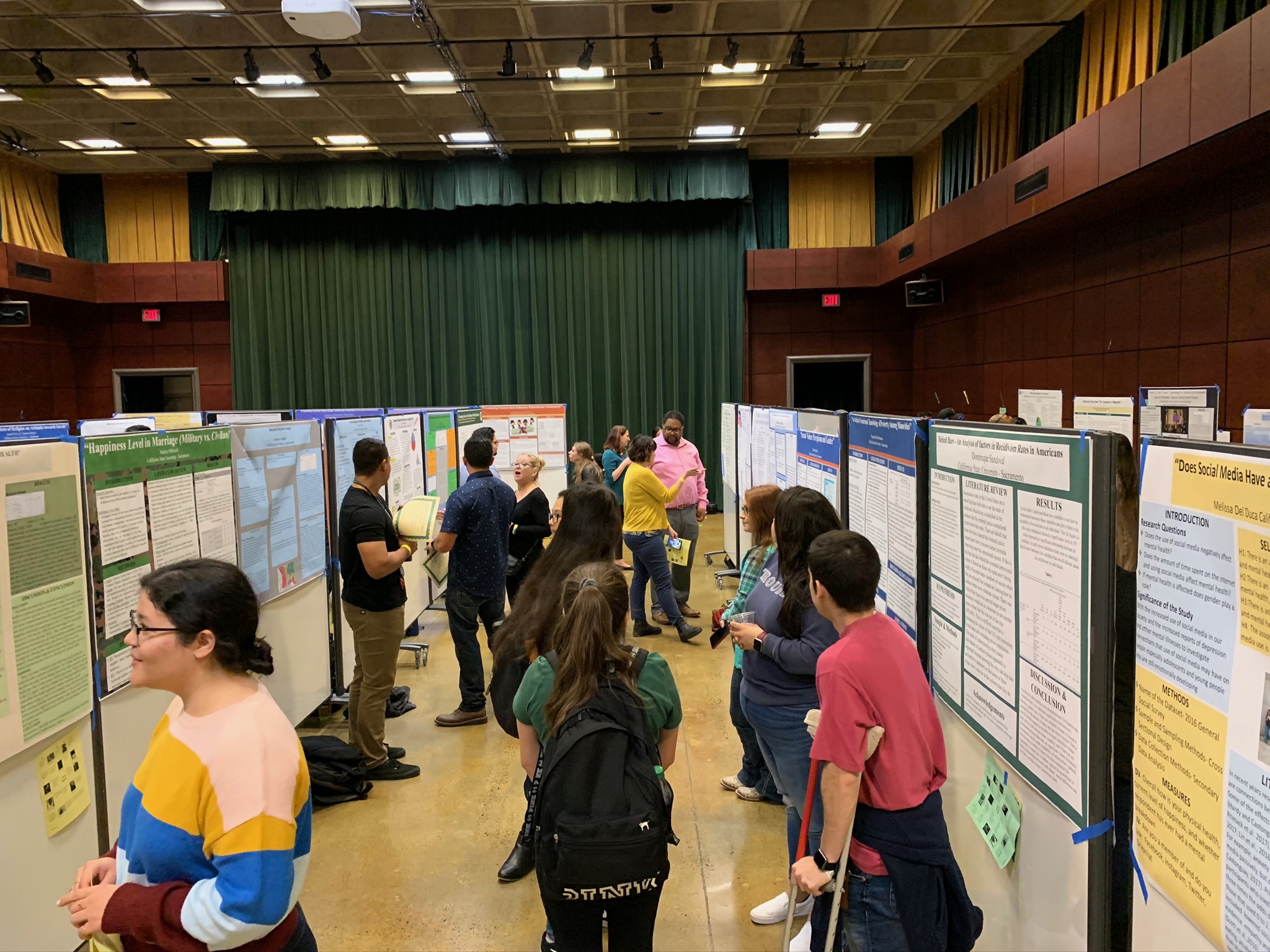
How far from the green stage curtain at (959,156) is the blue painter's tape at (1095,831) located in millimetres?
9998

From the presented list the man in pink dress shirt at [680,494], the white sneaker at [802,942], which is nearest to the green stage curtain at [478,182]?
the man in pink dress shirt at [680,494]

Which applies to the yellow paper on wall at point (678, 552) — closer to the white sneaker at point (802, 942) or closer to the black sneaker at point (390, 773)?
the black sneaker at point (390, 773)

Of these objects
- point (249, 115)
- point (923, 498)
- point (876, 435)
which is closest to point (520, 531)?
point (876, 435)

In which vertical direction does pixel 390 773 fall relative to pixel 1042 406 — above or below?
below

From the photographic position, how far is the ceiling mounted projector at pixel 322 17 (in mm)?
5551

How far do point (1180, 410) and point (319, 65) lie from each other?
8.47 m

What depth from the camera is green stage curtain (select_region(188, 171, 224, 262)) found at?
12.6m

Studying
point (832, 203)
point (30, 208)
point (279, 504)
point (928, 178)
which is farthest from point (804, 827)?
point (30, 208)

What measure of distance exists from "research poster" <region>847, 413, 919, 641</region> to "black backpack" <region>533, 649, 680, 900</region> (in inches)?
34.0

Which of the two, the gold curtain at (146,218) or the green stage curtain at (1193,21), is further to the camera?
the gold curtain at (146,218)

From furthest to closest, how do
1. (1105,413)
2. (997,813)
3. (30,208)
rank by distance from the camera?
(30,208)
(1105,413)
(997,813)

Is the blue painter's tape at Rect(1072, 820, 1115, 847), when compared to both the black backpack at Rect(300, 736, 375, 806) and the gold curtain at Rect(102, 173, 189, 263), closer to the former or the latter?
the black backpack at Rect(300, 736, 375, 806)

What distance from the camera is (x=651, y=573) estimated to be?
5730 millimetres

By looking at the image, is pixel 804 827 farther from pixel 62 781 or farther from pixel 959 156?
pixel 959 156
